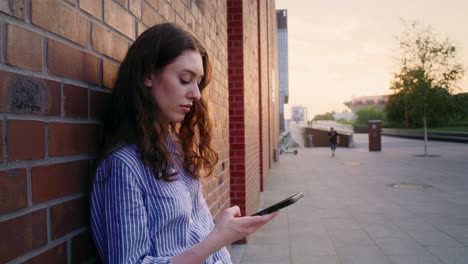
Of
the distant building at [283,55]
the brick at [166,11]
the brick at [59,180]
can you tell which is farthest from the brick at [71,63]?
the distant building at [283,55]

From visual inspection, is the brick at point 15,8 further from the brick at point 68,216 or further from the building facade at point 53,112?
the brick at point 68,216

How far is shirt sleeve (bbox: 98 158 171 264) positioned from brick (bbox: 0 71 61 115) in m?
0.25

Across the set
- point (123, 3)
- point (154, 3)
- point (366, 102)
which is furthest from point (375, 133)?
point (366, 102)

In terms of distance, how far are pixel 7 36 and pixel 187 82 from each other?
0.67 metres

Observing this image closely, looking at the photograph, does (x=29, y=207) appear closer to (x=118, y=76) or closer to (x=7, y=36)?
(x=7, y=36)

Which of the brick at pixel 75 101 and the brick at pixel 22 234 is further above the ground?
the brick at pixel 75 101

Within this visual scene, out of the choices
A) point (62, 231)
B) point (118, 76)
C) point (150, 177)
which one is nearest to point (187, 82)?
point (118, 76)

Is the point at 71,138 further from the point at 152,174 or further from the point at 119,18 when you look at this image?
the point at 119,18

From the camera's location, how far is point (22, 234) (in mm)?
905

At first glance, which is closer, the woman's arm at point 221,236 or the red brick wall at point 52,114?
the red brick wall at point 52,114

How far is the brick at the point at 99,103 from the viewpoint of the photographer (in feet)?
4.23

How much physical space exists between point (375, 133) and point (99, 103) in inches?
871

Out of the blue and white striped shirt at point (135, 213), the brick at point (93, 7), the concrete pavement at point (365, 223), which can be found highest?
the brick at point (93, 7)

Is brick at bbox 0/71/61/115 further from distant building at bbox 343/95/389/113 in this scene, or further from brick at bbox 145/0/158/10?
distant building at bbox 343/95/389/113
